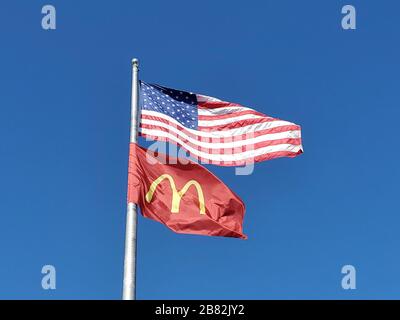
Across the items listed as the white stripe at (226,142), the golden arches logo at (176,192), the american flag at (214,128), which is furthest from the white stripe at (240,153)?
the golden arches logo at (176,192)

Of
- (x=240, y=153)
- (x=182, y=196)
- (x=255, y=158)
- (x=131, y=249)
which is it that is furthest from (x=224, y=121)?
(x=131, y=249)

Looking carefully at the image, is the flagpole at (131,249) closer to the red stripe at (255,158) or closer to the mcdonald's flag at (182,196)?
the mcdonald's flag at (182,196)

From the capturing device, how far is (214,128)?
2114cm

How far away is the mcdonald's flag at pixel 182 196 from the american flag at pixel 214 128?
26.1 inches

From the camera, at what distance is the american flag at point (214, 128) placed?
20203 millimetres

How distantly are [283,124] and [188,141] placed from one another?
8.77 feet

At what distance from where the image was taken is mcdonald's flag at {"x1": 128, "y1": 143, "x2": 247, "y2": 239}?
1867 cm

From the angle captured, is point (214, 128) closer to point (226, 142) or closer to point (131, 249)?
point (226, 142)

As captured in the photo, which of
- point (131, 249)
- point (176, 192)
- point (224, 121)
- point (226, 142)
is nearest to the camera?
point (131, 249)

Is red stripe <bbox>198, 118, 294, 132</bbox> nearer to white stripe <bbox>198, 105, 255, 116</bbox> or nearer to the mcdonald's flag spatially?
white stripe <bbox>198, 105, 255, 116</bbox>

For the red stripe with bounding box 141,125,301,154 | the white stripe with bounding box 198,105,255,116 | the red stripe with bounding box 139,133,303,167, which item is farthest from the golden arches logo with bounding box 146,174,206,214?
the white stripe with bounding box 198,105,255,116

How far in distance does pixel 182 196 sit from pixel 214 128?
102 inches
